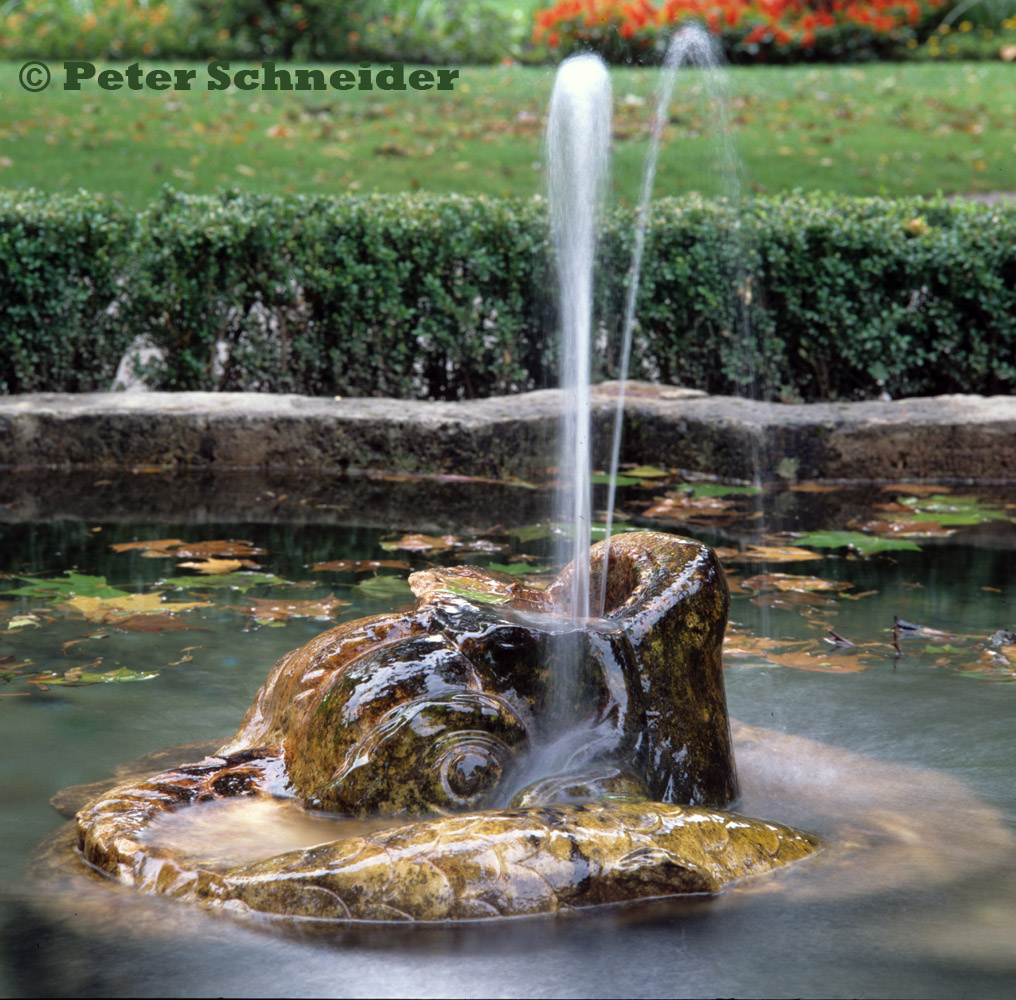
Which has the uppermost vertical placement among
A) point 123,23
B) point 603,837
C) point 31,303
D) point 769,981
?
point 123,23

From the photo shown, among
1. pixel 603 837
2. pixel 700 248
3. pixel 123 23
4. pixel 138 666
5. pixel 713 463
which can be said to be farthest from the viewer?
pixel 123 23

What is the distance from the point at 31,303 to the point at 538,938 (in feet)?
19.0

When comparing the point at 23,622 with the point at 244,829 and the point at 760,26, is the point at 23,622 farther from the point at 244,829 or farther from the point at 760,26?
the point at 760,26

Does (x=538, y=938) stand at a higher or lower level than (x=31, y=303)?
lower

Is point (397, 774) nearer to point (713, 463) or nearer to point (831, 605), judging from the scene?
point (831, 605)

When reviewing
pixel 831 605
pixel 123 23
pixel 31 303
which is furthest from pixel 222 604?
pixel 123 23

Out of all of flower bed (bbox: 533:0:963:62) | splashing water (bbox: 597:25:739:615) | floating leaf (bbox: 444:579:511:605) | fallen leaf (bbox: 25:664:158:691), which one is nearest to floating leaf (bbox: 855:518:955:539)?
splashing water (bbox: 597:25:739:615)

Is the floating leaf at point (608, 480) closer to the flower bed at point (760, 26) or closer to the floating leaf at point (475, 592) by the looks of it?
the floating leaf at point (475, 592)

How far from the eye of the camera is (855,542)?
509cm

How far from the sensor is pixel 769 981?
2047mm

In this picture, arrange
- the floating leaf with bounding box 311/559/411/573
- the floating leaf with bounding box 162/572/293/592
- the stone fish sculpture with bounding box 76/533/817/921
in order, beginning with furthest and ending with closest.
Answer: the floating leaf with bounding box 311/559/411/573 → the floating leaf with bounding box 162/572/293/592 → the stone fish sculpture with bounding box 76/533/817/921

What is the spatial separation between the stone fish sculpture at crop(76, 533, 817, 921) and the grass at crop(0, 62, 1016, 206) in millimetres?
9417

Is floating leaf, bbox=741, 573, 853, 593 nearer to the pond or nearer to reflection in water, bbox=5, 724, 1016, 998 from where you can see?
the pond

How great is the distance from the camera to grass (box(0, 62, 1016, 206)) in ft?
41.0
